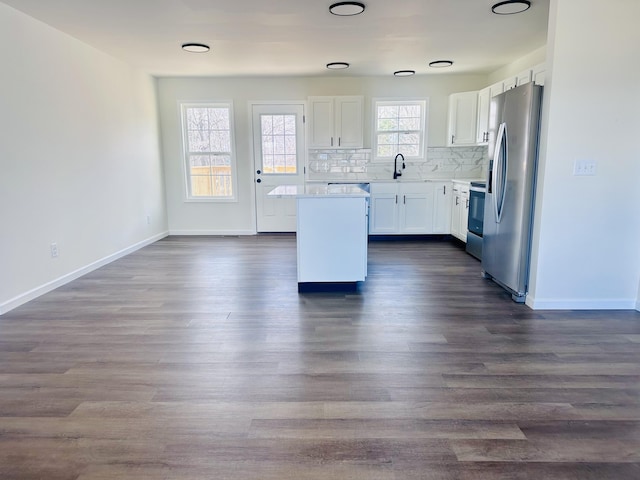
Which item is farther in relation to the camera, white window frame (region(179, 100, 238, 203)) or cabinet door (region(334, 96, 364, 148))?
white window frame (region(179, 100, 238, 203))

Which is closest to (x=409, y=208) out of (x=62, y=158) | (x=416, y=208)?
(x=416, y=208)

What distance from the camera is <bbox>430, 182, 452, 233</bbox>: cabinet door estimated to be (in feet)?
19.5

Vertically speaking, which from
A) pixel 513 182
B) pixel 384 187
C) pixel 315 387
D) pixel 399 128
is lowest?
pixel 315 387

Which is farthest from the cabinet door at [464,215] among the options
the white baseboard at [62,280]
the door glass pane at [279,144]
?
the white baseboard at [62,280]

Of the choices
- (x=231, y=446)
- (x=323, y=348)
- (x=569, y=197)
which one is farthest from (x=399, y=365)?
(x=569, y=197)

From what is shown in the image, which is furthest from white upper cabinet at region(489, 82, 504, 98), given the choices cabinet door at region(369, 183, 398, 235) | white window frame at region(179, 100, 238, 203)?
white window frame at region(179, 100, 238, 203)

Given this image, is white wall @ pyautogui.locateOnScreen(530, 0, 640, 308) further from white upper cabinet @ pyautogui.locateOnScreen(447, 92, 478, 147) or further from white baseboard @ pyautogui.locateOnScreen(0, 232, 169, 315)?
white baseboard @ pyautogui.locateOnScreen(0, 232, 169, 315)

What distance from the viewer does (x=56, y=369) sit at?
234cm

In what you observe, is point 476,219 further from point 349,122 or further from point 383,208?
point 349,122

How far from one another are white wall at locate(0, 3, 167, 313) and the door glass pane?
6.14 feet

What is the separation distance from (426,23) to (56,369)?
4.11 metres

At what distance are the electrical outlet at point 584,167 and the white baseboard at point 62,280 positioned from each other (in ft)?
15.3

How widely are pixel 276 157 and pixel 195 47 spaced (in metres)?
2.35

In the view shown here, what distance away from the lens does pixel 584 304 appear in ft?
10.7
